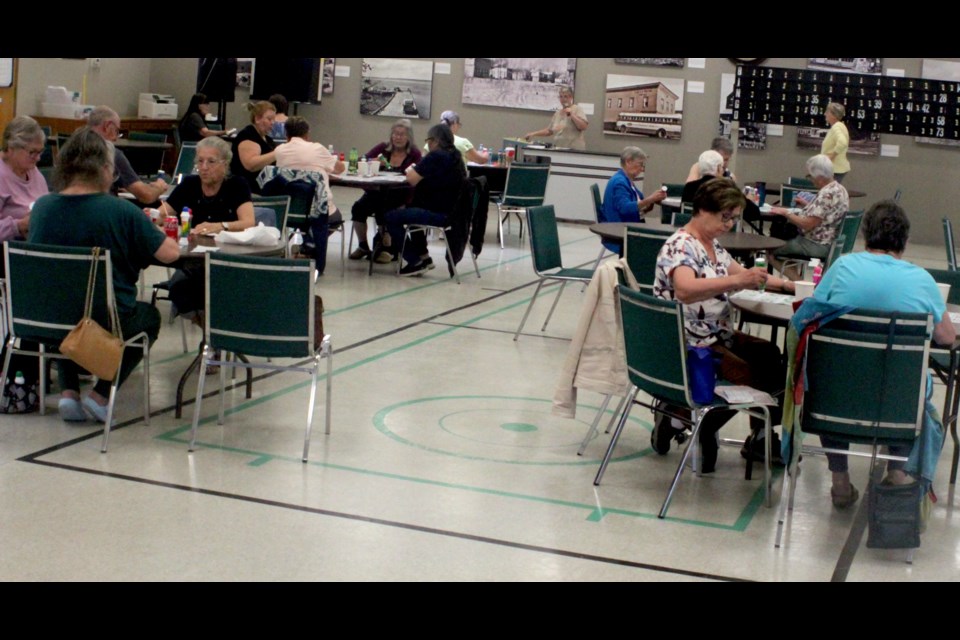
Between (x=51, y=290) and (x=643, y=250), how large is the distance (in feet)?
11.0

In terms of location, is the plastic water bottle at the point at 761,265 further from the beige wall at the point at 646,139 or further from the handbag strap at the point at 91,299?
the beige wall at the point at 646,139

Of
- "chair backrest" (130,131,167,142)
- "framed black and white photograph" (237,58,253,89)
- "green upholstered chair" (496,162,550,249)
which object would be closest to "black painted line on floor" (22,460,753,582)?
"green upholstered chair" (496,162,550,249)

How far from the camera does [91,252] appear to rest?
435 cm

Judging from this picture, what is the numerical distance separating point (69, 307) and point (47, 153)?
7341 mm

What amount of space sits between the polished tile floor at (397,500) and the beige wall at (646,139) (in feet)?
30.8

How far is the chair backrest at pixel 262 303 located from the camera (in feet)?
14.3

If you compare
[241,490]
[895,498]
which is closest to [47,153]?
[241,490]

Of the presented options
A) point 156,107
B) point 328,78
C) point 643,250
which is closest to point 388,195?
Result: point 643,250

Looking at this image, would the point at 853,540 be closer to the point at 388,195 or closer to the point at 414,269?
the point at 414,269

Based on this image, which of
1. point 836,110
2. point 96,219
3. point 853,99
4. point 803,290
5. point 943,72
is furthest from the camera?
point 943,72

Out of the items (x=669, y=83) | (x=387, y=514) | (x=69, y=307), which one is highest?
(x=669, y=83)

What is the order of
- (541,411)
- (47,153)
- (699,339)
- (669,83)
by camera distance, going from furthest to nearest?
(669,83), (47,153), (541,411), (699,339)

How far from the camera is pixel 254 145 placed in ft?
28.2
